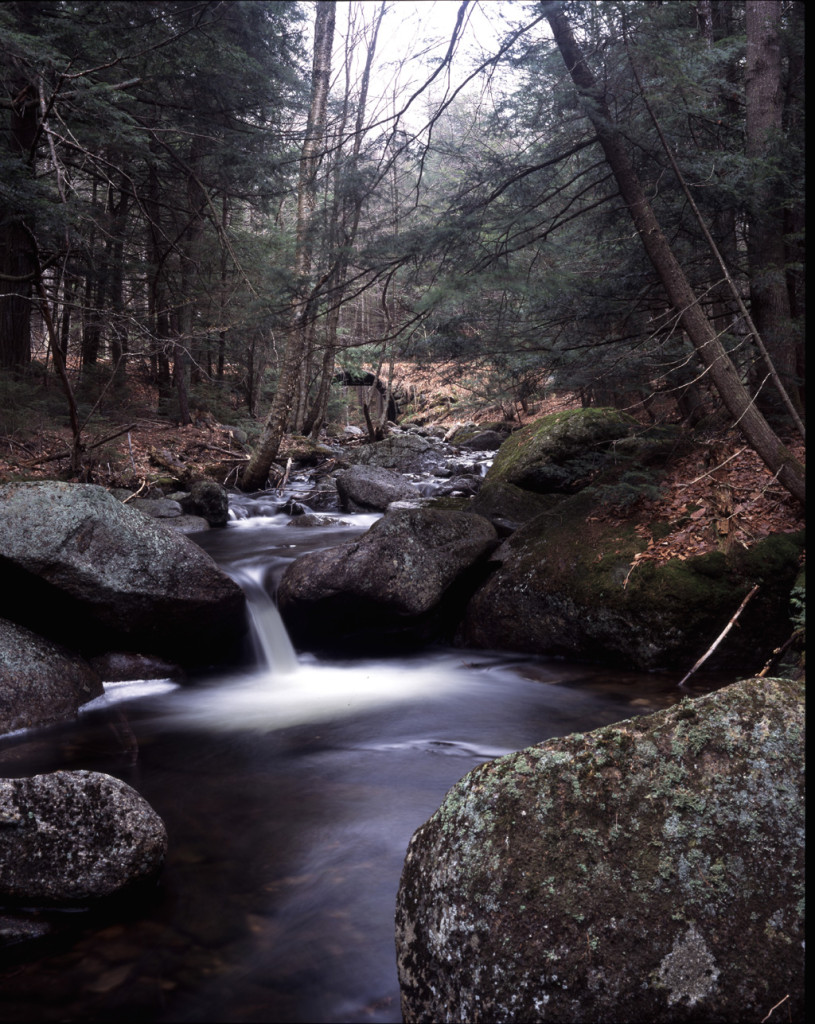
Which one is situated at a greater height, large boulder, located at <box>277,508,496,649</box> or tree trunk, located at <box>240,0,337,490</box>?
tree trunk, located at <box>240,0,337,490</box>

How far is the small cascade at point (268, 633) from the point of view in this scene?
7.61 metres

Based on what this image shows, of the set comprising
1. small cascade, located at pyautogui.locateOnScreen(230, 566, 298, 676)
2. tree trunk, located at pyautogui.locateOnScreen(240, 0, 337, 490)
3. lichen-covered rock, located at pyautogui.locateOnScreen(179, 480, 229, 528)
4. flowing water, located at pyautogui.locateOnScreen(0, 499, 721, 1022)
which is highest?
tree trunk, located at pyautogui.locateOnScreen(240, 0, 337, 490)

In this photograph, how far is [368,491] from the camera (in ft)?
45.3

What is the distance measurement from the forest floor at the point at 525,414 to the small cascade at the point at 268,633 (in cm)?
354

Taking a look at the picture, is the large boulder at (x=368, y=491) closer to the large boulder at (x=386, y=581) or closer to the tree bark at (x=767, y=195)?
the large boulder at (x=386, y=581)

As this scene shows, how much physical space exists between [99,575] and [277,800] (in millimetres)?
2894

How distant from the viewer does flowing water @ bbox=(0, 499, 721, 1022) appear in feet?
9.34

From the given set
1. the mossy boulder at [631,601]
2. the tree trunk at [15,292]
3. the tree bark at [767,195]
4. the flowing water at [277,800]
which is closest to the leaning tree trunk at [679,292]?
the mossy boulder at [631,601]

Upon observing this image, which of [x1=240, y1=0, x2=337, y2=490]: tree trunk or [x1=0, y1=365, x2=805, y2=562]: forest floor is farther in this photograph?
[x1=240, y1=0, x2=337, y2=490]: tree trunk

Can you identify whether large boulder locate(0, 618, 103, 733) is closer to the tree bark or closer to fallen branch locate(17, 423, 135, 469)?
fallen branch locate(17, 423, 135, 469)

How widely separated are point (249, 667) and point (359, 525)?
5230 mm

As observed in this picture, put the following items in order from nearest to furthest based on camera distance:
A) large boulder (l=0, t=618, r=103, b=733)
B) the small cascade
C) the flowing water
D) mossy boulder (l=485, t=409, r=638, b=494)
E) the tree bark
Answer: the flowing water, large boulder (l=0, t=618, r=103, b=733), the tree bark, the small cascade, mossy boulder (l=485, t=409, r=638, b=494)

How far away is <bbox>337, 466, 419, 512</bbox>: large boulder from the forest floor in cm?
227

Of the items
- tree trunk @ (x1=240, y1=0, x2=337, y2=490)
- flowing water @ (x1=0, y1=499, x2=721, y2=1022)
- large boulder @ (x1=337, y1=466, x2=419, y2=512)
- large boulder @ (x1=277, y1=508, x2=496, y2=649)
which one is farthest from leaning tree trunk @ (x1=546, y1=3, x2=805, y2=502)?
large boulder @ (x1=337, y1=466, x2=419, y2=512)
